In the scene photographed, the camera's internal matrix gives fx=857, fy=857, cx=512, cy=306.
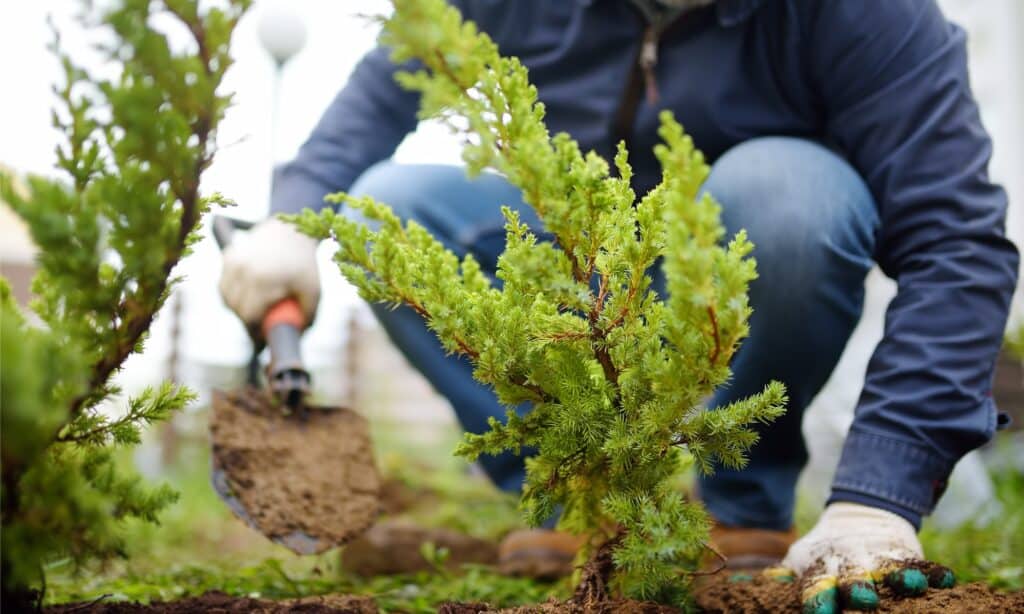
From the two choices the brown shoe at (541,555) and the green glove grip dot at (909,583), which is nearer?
the green glove grip dot at (909,583)

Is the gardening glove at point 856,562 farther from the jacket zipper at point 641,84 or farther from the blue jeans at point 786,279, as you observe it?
the jacket zipper at point 641,84

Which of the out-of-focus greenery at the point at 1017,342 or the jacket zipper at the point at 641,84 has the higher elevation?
the jacket zipper at the point at 641,84

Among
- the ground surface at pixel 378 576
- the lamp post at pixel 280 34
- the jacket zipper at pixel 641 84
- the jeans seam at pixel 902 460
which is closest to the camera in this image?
the ground surface at pixel 378 576

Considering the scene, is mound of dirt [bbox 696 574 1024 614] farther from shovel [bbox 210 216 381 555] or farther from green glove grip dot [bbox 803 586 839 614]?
shovel [bbox 210 216 381 555]

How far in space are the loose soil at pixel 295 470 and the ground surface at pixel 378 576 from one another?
0.34ft

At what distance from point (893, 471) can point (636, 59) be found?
1.19 metres

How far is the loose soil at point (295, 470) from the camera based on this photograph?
1921 mm

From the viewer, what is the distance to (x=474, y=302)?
3.92 ft

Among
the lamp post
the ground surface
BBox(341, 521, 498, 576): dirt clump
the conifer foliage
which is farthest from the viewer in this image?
the lamp post

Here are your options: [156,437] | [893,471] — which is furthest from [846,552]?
[156,437]

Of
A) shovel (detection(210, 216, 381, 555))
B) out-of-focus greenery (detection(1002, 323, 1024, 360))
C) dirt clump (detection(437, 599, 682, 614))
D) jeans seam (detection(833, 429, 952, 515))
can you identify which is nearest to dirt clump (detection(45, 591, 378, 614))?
dirt clump (detection(437, 599, 682, 614))

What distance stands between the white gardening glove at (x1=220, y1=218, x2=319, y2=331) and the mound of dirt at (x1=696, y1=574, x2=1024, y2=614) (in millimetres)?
1151

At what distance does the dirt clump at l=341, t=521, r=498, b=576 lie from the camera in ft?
8.36

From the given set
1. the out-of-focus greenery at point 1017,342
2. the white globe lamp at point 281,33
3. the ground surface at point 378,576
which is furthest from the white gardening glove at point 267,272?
the white globe lamp at point 281,33
